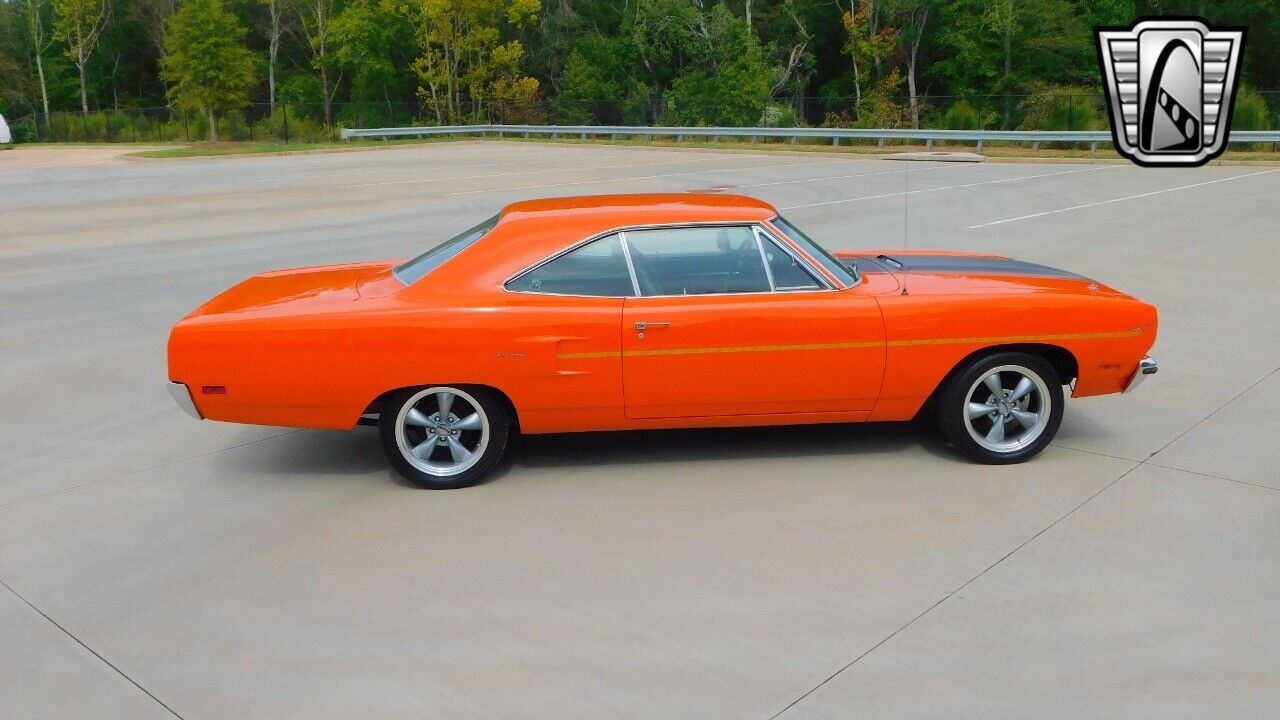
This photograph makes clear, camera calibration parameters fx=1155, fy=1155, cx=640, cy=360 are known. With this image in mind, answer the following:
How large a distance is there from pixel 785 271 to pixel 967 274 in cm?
112

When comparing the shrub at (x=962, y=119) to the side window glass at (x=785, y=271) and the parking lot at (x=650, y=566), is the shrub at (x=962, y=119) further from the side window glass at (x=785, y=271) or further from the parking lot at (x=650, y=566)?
the side window glass at (x=785, y=271)

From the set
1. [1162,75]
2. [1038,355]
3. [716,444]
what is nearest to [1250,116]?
[1162,75]

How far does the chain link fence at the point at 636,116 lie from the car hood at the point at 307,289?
1265 inches

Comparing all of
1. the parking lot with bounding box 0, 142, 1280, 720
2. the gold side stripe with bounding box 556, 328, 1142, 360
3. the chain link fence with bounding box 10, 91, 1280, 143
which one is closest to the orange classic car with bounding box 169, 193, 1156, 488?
the gold side stripe with bounding box 556, 328, 1142, 360

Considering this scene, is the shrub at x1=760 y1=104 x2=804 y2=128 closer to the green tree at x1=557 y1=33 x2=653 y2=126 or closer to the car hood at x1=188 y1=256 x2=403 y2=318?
the green tree at x1=557 y1=33 x2=653 y2=126

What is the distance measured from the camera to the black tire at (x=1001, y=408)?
5883mm

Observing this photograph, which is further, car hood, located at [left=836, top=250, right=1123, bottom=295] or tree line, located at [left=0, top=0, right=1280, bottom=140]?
tree line, located at [left=0, top=0, right=1280, bottom=140]

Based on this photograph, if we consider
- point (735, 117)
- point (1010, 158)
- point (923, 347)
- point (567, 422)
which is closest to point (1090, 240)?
point (923, 347)

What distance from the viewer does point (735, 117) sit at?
46594 mm

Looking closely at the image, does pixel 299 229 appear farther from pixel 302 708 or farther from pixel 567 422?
pixel 302 708

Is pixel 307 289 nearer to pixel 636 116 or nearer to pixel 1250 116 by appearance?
pixel 1250 116

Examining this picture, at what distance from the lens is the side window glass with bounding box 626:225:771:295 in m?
5.86

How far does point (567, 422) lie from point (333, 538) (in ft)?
4.22

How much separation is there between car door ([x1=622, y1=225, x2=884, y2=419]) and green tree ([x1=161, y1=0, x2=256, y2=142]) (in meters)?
49.0
